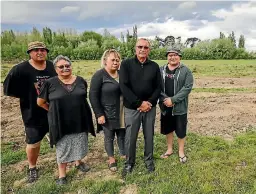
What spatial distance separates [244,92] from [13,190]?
783 centimetres

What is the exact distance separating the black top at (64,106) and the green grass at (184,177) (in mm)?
726

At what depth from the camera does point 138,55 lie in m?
3.45

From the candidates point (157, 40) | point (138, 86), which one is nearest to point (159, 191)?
point (138, 86)

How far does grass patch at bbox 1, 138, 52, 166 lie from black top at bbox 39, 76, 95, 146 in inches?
55.0

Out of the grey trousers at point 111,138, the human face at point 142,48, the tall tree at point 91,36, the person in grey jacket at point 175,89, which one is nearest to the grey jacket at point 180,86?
the person in grey jacket at point 175,89

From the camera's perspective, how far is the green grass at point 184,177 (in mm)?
3459

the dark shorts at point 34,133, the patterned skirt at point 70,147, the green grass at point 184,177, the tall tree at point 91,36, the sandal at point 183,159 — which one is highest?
the tall tree at point 91,36

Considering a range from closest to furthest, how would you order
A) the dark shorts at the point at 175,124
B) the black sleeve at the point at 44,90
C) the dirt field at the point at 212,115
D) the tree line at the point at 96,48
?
1. the black sleeve at the point at 44,90
2. the dark shorts at the point at 175,124
3. the dirt field at the point at 212,115
4. the tree line at the point at 96,48

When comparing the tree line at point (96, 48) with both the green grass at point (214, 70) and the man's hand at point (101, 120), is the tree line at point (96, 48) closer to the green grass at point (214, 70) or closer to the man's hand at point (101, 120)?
the green grass at point (214, 70)

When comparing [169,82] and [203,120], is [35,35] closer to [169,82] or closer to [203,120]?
[203,120]

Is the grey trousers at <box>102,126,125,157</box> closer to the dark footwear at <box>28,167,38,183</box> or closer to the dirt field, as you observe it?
the dark footwear at <box>28,167,38,183</box>

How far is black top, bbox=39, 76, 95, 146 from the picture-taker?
331 cm

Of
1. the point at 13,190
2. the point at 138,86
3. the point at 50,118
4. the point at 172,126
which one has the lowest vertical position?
the point at 13,190

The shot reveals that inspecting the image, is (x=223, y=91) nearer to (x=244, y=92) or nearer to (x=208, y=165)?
(x=244, y=92)
